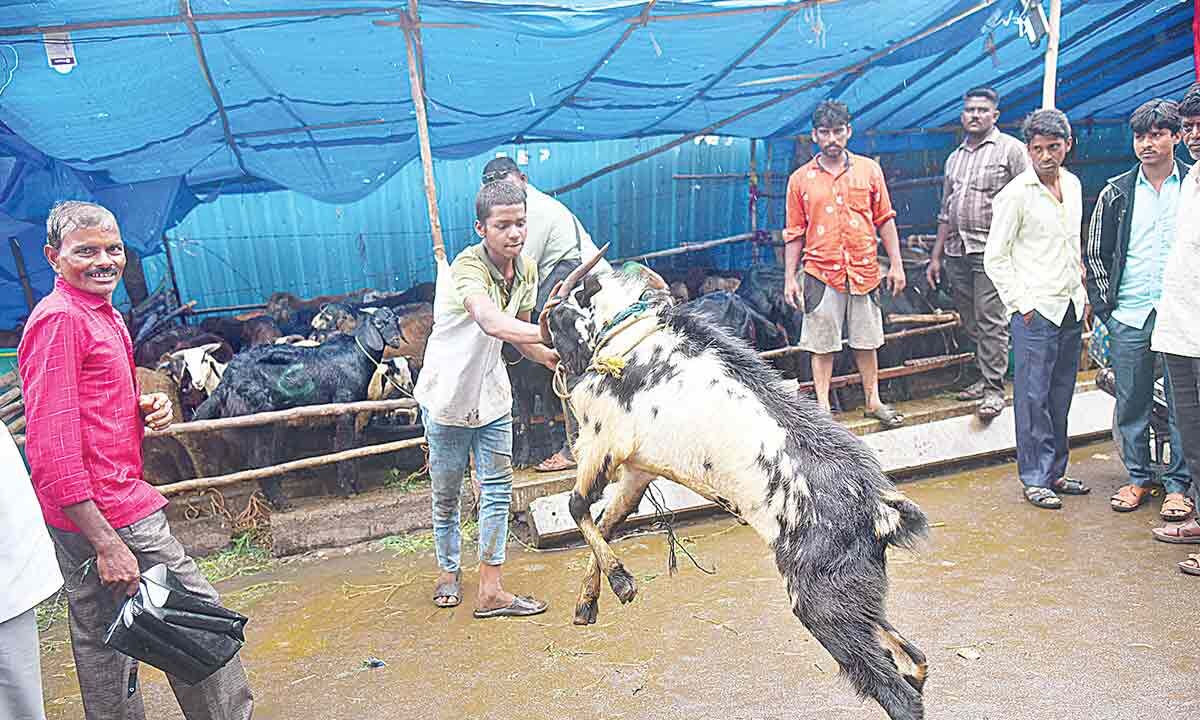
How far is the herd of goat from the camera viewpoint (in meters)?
6.02

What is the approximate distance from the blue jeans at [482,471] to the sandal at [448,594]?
13.7 inches

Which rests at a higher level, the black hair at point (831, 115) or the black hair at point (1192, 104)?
the black hair at point (831, 115)

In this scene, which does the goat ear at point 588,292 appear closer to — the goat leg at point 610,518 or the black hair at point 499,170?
the goat leg at point 610,518

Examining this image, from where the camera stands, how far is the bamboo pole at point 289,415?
5512mm

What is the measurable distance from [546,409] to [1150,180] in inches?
156

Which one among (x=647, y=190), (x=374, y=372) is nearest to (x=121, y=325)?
(x=374, y=372)

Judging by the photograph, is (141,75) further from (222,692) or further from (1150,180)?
(1150,180)

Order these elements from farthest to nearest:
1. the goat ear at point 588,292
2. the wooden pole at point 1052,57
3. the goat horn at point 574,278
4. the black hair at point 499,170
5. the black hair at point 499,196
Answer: the wooden pole at point 1052,57, the black hair at point 499,170, the black hair at point 499,196, the goat ear at point 588,292, the goat horn at point 574,278

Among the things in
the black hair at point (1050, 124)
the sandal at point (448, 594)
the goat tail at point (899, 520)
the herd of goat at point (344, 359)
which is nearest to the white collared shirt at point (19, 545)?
the goat tail at point (899, 520)

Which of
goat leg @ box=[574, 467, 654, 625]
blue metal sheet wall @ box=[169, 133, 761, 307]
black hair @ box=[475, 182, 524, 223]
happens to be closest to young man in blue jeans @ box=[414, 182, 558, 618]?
black hair @ box=[475, 182, 524, 223]

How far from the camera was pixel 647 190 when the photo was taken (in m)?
9.64

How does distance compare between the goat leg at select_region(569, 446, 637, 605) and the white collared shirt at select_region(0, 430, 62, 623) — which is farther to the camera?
the goat leg at select_region(569, 446, 637, 605)

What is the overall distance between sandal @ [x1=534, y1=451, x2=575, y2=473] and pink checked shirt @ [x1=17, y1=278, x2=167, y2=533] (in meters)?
3.17

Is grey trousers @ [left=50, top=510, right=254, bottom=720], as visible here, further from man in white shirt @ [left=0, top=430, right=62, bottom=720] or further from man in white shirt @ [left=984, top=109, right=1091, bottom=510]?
man in white shirt @ [left=984, top=109, right=1091, bottom=510]
